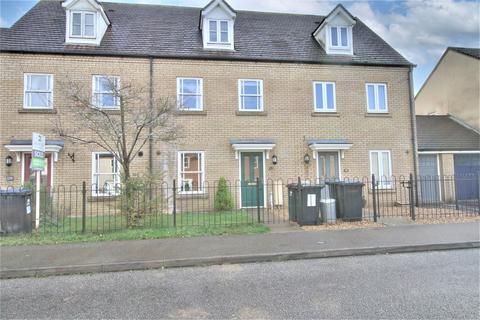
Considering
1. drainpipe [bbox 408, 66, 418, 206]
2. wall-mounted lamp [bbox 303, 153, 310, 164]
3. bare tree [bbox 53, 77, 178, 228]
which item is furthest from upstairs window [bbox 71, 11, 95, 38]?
drainpipe [bbox 408, 66, 418, 206]

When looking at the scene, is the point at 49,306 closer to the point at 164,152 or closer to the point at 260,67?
the point at 164,152

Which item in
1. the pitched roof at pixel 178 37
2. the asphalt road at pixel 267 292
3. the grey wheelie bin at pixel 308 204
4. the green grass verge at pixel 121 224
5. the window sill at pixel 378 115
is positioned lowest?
the asphalt road at pixel 267 292

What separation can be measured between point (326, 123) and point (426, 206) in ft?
17.6

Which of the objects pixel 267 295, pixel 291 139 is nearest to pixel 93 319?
pixel 267 295

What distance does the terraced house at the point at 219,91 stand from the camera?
38.7ft

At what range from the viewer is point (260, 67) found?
1330 cm

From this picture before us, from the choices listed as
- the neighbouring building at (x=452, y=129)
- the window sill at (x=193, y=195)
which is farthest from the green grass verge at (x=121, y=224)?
the neighbouring building at (x=452, y=129)

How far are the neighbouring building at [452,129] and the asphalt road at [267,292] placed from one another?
9.32m

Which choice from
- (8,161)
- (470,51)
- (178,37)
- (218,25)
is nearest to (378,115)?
(218,25)

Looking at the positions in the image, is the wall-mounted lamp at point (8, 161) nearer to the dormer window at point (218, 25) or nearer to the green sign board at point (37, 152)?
the green sign board at point (37, 152)

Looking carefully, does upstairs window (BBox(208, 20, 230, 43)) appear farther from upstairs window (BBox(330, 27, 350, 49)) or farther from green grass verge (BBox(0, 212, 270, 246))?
green grass verge (BBox(0, 212, 270, 246))

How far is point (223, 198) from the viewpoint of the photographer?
12055mm

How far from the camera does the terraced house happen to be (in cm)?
1180

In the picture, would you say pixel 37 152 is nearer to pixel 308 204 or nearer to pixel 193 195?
pixel 193 195
